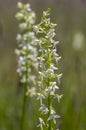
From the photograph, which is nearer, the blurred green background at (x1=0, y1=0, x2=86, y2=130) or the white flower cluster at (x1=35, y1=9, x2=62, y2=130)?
the white flower cluster at (x1=35, y1=9, x2=62, y2=130)

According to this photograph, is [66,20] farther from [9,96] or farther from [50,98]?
[50,98]

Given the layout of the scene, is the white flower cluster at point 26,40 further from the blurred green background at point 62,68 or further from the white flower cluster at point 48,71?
the white flower cluster at point 48,71

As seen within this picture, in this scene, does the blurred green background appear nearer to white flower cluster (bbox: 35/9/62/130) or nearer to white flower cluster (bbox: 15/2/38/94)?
white flower cluster (bbox: 15/2/38/94)

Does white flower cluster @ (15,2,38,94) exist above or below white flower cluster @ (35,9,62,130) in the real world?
above

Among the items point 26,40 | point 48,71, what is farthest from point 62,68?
point 48,71

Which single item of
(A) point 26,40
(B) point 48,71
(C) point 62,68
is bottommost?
(B) point 48,71

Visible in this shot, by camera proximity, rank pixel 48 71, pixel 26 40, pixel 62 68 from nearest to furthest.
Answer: pixel 48 71 < pixel 26 40 < pixel 62 68

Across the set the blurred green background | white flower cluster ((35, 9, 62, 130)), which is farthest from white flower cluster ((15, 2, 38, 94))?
white flower cluster ((35, 9, 62, 130))

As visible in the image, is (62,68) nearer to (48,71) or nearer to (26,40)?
(26,40)

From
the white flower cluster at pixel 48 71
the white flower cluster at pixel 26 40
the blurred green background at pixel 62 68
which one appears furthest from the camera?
the blurred green background at pixel 62 68

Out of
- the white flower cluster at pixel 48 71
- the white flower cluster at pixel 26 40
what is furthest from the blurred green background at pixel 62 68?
the white flower cluster at pixel 48 71
